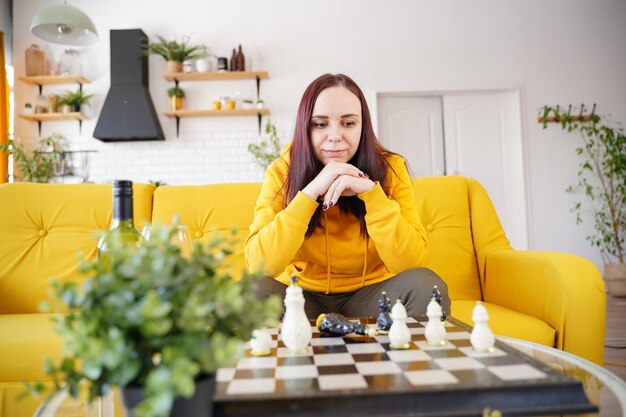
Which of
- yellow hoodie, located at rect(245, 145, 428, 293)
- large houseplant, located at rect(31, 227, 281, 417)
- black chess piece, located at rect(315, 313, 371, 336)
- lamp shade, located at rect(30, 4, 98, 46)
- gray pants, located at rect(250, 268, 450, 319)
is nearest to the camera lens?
large houseplant, located at rect(31, 227, 281, 417)

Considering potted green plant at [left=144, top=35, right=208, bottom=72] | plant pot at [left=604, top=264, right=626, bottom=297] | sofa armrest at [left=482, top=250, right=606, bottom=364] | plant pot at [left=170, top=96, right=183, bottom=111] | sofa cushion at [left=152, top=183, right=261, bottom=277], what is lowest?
plant pot at [left=604, top=264, right=626, bottom=297]

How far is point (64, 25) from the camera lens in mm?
3797

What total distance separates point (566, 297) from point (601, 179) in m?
3.90

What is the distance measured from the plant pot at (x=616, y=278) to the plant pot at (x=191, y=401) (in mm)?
4552

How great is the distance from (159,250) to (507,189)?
4831 mm

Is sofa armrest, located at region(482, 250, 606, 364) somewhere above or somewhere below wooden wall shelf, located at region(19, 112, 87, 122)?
below

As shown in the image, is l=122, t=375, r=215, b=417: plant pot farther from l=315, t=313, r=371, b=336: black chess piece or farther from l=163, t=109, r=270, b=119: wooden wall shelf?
l=163, t=109, r=270, b=119: wooden wall shelf

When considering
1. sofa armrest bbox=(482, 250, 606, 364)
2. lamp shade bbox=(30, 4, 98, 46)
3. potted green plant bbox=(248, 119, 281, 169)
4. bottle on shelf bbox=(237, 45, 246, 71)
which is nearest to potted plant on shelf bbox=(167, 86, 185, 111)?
bottle on shelf bbox=(237, 45, 246, 71)

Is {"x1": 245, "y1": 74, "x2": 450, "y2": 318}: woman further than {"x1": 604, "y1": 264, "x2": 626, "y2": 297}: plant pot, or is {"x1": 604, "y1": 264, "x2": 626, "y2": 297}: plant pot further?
{"x1": 604, "y1": 264, "x2": 626, "y2": 297}: plant pot

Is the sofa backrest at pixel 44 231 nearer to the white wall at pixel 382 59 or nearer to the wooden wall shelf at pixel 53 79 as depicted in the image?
the white wall at pixel 382 59

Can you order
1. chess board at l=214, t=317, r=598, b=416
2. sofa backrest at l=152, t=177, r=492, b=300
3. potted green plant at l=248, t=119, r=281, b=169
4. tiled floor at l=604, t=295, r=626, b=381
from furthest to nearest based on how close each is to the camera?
potted green plant at l=248, t=119, r=281, b=169 < tiled floor at l=604, t=295, r=626, b=381 < sofa backrest at l=152, t=177, r=492, b=300 < chess board at l=214, t=317, r=598, b=416

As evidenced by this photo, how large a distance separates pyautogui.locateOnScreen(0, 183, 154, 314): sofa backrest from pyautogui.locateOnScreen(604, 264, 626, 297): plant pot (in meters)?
3.96

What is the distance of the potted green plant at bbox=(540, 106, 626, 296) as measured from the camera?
14.9 ft

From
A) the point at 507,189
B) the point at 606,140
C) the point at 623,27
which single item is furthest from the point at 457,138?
the point at 623,27
